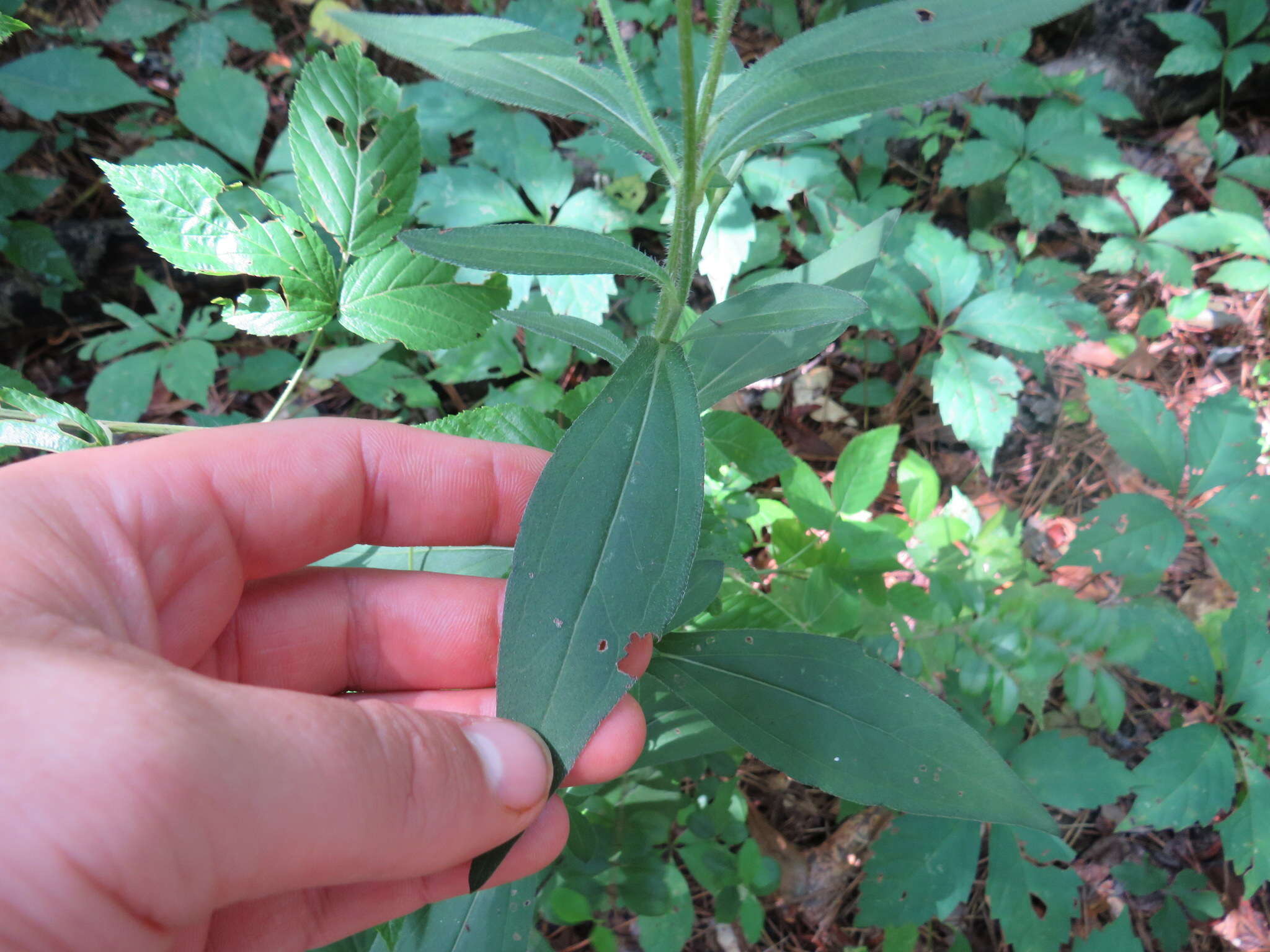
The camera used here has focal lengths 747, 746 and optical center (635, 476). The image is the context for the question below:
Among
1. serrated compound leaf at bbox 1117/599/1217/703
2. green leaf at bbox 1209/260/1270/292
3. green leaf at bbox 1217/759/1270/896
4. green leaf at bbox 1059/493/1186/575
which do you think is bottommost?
green leaf at bbox 1217/759/1270/896

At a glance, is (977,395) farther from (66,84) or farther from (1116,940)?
(66,84)

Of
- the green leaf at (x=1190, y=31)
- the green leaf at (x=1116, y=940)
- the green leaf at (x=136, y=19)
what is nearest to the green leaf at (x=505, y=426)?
the green leaf at (x=1116, y=940)

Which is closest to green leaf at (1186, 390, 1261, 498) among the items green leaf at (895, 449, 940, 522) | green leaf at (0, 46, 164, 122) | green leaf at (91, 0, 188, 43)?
green leaf at (895, 449, 940, 522)

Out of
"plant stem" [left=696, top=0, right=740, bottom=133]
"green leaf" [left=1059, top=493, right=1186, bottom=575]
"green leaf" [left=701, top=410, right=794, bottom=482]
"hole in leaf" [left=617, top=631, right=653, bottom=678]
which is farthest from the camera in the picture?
"green leaf" [left=1059, top=493, right=1186, bottom=575]

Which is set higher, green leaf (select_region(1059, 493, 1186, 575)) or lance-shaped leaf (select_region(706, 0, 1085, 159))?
lance-shaped leaf (select_region(706, 0, 1085, 159))

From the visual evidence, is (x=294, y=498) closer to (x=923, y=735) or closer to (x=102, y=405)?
(x=923, y=735)

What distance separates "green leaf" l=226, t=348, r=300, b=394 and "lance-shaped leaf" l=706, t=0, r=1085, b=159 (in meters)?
2.28

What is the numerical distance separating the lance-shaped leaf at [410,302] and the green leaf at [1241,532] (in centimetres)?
200

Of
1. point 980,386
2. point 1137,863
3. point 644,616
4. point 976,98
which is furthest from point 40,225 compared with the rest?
point 1137,863

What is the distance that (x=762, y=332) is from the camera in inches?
43.1

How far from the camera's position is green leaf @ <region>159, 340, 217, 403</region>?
2.62m

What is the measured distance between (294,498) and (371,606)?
30 centimetres

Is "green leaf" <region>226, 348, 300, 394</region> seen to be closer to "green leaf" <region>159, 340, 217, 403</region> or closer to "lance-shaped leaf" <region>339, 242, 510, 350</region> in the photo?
"green leaf" <region>159, 340, 217, 403</region>

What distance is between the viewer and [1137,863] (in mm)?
2270
